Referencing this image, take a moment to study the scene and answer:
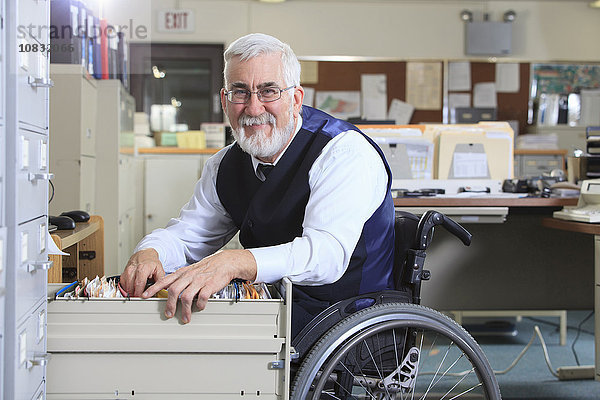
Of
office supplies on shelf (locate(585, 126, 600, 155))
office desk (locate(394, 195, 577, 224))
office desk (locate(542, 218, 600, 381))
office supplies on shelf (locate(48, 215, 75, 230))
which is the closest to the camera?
office supplies on shelf (locate(48, 215, 75, 230))

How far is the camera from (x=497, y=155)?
9.46ft

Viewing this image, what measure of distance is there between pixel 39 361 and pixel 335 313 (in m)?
0.58

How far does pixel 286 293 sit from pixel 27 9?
0.56 metres

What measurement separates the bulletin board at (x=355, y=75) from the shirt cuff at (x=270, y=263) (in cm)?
524

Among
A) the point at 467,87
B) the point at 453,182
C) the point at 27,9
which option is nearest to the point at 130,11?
the point at 453,182

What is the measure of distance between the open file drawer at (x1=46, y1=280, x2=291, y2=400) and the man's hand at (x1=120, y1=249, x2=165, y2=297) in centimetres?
18

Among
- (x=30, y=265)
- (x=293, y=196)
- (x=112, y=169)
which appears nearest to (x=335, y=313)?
(x=293, y=196)

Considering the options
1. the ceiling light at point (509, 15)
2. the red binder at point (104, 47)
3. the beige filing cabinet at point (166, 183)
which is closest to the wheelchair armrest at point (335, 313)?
the red binder at point (104, 47)

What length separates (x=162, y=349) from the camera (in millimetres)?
1018

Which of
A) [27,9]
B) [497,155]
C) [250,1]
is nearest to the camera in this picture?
[27,9]

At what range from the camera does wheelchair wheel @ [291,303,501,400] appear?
1144 mm

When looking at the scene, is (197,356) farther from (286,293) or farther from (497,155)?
(497,155)

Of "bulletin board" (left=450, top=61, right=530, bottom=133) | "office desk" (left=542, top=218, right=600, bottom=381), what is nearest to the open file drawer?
"office desk" (left=542, top=218, right=600, bottom=381)

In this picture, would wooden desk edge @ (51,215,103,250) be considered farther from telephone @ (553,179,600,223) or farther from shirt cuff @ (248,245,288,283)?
telephone @ (553,179,600,223)
